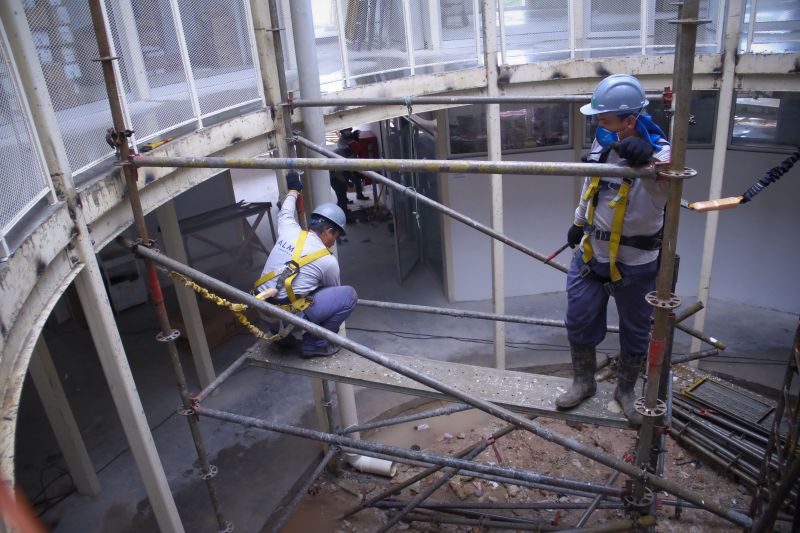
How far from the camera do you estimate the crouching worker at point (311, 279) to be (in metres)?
4.21

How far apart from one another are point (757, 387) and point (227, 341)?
6.73 m

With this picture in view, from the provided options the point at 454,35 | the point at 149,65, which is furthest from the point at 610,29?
the point at 149,65

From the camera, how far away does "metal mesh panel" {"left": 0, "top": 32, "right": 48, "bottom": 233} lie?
2.55m

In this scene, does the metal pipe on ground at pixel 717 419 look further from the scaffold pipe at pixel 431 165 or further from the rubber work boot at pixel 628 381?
the scaffold pipe at pixel 431 165

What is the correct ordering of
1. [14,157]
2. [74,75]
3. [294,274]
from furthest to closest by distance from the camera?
[294,274], [74,75], [14,157]

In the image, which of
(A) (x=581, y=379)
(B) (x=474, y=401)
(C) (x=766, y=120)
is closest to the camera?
(B) (x=474, y=401)

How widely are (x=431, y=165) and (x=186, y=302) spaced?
4.88m

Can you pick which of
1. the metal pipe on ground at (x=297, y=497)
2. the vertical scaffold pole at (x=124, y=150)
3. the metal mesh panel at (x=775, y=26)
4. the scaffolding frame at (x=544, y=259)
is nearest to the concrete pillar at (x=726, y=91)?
the metal mesh panel at (x=775, y=26)

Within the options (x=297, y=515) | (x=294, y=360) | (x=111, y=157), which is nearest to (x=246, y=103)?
(x=111, y=157)

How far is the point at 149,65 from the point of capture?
4.01 meters

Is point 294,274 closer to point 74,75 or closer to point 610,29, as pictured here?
point 74,75

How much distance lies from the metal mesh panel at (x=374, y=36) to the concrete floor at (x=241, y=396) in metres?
3.77

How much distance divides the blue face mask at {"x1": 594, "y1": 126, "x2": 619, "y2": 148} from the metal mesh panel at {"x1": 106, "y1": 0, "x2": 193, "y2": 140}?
8.88ft

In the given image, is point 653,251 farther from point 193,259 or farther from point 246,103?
point 193,259
